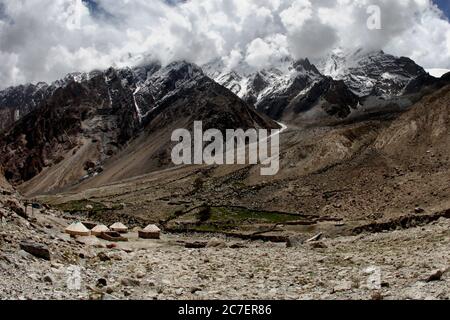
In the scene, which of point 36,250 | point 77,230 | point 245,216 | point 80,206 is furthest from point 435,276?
point 80,206

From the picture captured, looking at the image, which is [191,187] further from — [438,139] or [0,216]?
[0,216]

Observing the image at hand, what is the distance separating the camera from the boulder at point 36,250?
87.5 feet

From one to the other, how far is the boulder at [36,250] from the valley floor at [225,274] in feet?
1.31

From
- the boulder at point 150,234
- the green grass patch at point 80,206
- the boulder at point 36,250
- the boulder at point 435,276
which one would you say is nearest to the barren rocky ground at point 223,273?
the boulder at point 435,276

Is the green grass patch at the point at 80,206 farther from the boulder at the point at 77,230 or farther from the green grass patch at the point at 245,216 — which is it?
the boulder at the point at 77,230

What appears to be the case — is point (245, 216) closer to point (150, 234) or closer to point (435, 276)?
point (150, 234)

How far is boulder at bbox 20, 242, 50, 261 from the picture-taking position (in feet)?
87.5

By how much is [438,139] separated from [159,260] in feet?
323

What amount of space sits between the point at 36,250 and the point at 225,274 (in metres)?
9.57

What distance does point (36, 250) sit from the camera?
26.8 m

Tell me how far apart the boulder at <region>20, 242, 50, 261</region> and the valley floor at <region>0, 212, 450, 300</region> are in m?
0.40

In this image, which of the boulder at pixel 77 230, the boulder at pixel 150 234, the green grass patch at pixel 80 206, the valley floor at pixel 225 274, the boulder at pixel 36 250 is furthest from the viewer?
the green grass patch at pixel 80 206

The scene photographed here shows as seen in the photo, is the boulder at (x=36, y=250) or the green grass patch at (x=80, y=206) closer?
the boulder at (x=36, y=250)

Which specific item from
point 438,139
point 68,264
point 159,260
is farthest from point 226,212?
point 68,264
